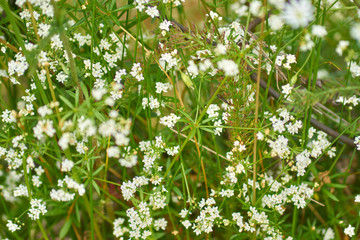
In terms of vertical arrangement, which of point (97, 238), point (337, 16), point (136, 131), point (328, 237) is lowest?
point (328, 237)

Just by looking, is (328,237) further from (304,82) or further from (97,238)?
(97,238)

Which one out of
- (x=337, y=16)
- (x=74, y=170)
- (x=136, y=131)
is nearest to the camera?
(x=74, y=170)

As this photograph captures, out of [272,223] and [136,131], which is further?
[136,131]

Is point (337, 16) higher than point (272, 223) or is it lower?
higher

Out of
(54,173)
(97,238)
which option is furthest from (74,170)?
A: (97,238)

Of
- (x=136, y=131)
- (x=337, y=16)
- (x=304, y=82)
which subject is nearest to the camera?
(x=304, y=82)

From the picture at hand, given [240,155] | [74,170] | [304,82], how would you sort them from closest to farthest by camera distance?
1. [74,170]
2. [240,155]
3. [304,82]

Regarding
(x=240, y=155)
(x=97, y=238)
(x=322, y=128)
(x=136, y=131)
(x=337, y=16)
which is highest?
(x=337, y=16)

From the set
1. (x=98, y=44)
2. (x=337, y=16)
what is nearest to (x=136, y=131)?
(x=98, y=44)

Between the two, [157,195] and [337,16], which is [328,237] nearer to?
[157,195]
